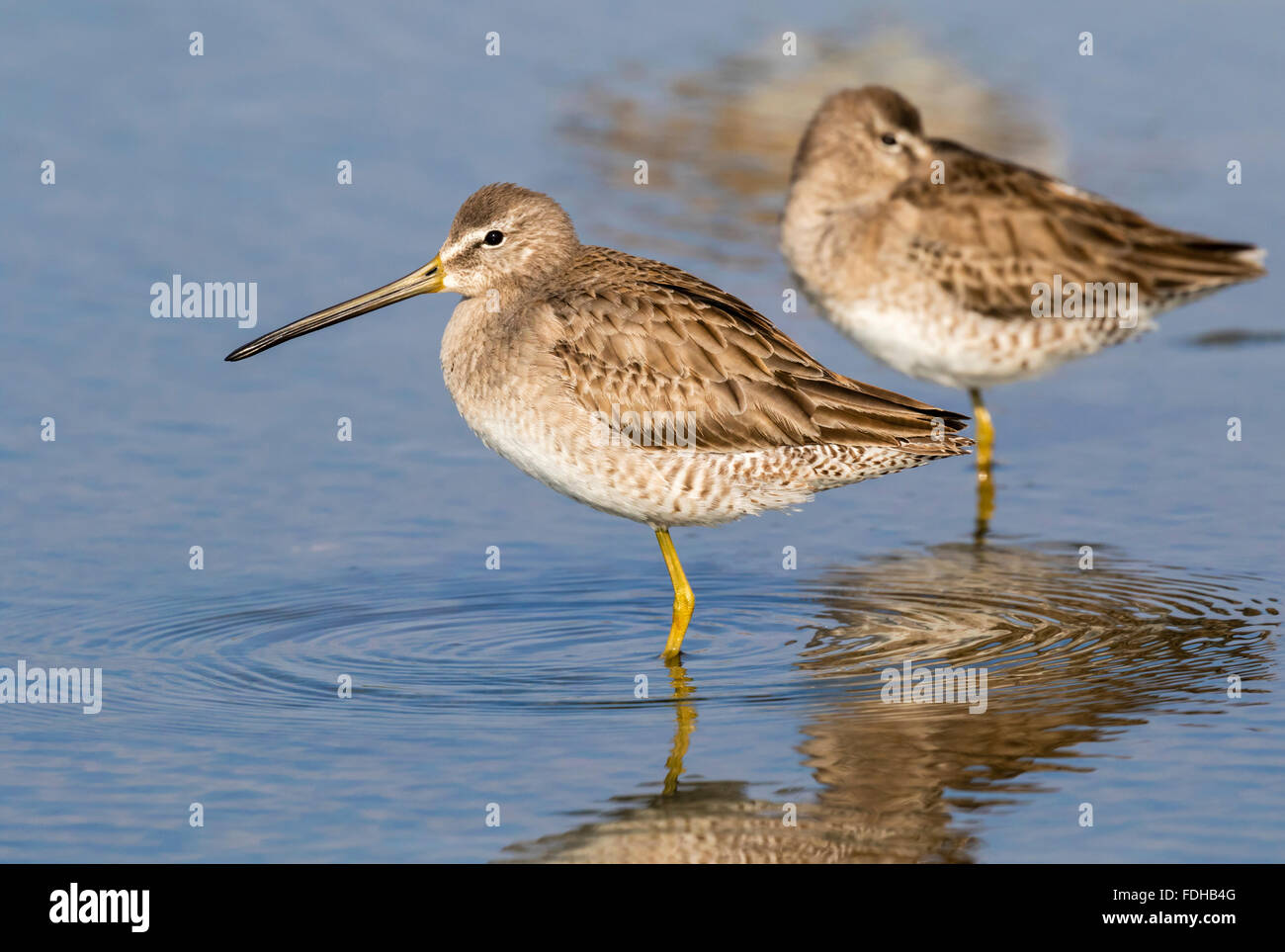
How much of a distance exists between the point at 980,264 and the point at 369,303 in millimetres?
3516

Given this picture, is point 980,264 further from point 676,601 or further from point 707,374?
point 676,601

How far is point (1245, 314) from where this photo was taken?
13711mm

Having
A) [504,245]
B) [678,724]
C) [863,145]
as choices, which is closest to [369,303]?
[504,245]

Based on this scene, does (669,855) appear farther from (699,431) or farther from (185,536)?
(185,536)

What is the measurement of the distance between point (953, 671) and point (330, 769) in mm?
2565

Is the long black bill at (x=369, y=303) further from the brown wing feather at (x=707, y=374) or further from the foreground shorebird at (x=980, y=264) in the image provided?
the foreground shorebird at (x=980, y=264)

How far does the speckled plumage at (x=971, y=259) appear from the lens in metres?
11.1

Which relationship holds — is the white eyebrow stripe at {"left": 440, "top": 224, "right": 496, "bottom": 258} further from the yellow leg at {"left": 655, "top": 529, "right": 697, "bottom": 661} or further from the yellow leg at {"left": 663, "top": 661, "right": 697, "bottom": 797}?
the yellow leg at {"left": 663, "top": 661, "right": 697, "bottom": 797}

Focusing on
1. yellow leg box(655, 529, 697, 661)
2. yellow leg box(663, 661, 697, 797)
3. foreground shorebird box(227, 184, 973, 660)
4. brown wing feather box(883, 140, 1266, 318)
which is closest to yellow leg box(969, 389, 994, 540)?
brown wing feather box(883, 140, 1266, 318)

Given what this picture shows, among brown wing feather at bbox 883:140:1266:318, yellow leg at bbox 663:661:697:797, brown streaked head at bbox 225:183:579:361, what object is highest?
brown wing feather at bbox 883:140:1266:318

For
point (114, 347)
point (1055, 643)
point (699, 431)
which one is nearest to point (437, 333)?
point (114, 347)

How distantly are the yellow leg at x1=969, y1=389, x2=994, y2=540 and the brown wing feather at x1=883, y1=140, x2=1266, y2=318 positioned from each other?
82cm

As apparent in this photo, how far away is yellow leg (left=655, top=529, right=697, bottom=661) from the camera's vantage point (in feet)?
28.5

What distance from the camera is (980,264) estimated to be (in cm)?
1109
